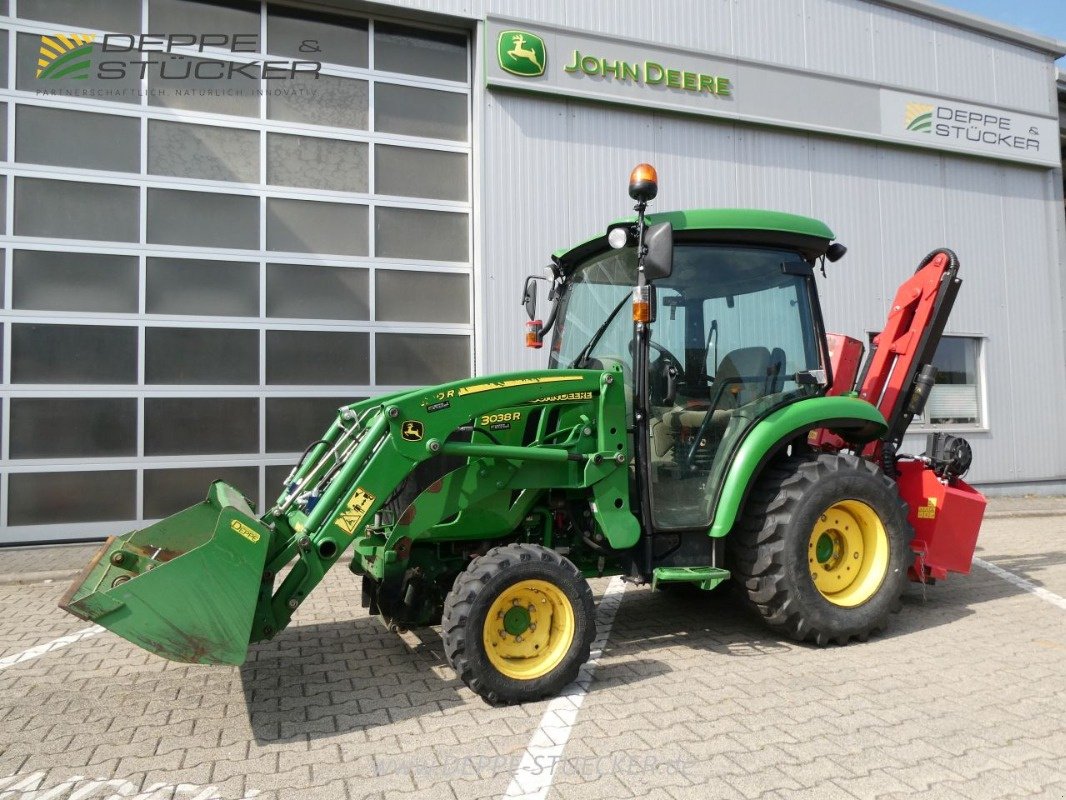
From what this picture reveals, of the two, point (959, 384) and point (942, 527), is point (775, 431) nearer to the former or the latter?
point (942, 527)

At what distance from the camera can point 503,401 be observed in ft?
12.5

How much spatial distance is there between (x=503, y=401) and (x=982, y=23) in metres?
11.9

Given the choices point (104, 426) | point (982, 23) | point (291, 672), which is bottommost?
point (291, 672)

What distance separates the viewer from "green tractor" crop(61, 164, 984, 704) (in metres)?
3.39

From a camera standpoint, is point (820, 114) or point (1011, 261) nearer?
point (820, 114)

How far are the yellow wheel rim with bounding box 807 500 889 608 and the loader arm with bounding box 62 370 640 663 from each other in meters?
1.28

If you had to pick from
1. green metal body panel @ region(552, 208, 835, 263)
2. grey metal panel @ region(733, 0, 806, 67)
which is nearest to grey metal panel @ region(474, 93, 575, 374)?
grey metal panel @ region(733, 0, 806, 67)

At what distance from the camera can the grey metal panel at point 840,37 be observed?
413 inches

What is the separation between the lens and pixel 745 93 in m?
9.99

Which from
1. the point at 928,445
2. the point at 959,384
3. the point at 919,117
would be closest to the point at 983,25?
the point at 919,117

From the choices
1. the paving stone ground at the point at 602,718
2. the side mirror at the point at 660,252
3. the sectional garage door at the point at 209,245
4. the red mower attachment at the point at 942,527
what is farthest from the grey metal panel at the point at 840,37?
the paving stone ground at the point at 602,718

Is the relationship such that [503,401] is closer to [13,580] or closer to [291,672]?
[291,672]

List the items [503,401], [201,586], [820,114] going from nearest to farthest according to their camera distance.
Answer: [201,586], [503,401], [820,114]

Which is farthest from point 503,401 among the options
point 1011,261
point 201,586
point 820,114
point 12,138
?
point 1011,261
